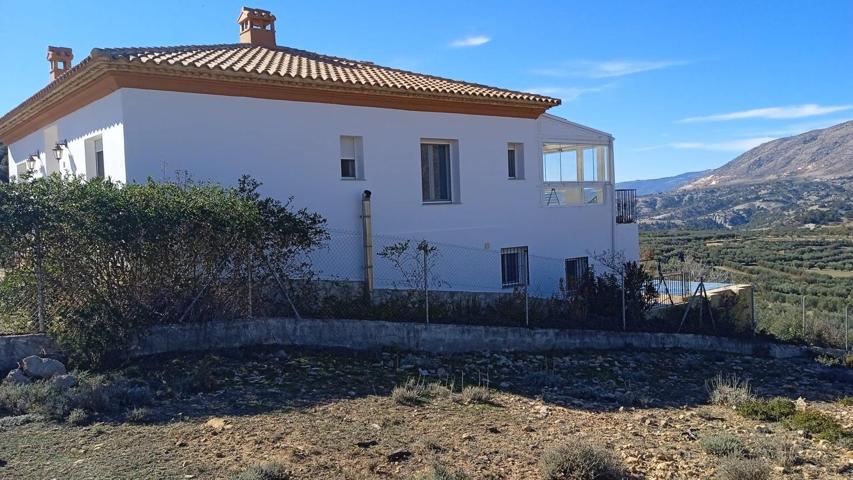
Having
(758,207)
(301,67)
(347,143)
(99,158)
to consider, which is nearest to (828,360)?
(347,143)

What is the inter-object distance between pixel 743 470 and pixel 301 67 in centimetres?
1142

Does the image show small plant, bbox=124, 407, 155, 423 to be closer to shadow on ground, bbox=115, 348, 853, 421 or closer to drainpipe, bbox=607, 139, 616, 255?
shadow on ground, bbox=115, 348, 853, 421

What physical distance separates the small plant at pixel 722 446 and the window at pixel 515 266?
31.4ft

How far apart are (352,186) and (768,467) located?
374 inches

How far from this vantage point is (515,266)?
16781 mm

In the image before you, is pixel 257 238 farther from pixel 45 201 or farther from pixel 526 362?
pixel 526 362

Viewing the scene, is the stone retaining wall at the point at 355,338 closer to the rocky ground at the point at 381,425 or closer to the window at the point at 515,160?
the rocky ground at the point at 381,425

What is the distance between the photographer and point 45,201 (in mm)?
9008

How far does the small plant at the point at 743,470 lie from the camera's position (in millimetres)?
5801

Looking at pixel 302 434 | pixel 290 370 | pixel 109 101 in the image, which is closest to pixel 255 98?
pixel 109 101

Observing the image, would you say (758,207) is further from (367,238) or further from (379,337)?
(379,337)

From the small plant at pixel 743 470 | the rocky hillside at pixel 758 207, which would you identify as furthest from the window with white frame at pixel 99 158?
the rocky hillside at pixel 758 207

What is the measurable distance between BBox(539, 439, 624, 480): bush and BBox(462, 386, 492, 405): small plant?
2.55m

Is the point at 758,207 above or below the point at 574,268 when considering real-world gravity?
above
